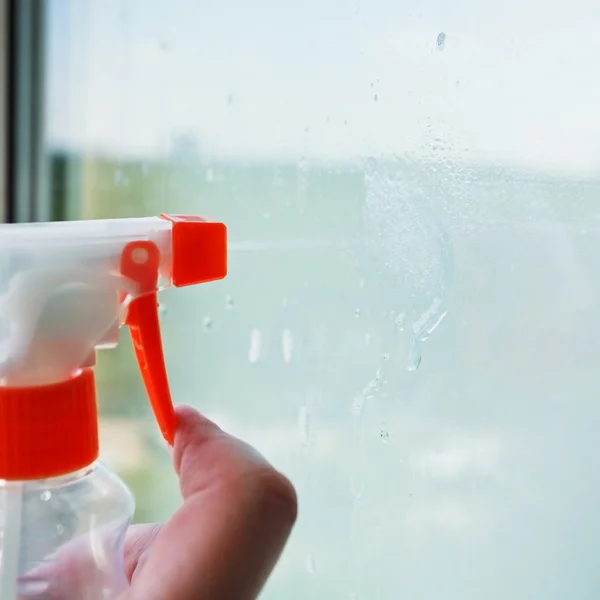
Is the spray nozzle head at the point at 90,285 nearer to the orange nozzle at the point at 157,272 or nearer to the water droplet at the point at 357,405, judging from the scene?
the orange nozzle at the point at 157,272

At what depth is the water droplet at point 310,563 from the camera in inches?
16.4

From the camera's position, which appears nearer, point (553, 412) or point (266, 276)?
point (553, 412)

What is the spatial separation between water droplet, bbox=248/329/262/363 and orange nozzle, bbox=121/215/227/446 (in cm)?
18

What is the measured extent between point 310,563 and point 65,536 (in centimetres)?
18

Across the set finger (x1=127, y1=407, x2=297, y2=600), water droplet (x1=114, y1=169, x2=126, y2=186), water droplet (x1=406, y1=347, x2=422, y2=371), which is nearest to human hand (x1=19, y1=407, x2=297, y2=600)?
finger (x1=127, y1=407, x2=297, y2=600)

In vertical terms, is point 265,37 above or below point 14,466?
above

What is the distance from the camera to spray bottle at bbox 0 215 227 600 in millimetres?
239

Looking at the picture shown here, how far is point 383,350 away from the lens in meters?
0.36

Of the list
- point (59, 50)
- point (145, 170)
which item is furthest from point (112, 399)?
point (59, 50)

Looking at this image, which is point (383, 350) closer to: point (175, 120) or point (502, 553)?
point (502, 553)

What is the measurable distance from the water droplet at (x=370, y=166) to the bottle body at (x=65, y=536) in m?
0.17

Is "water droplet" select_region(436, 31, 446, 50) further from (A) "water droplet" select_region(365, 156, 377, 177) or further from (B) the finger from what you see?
(B) the finger

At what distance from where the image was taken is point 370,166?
0.36m

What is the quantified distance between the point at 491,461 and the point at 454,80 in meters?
0.15
